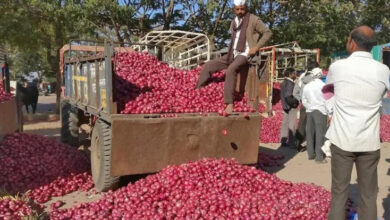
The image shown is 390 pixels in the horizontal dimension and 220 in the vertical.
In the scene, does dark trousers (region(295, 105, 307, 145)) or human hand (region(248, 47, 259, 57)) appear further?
dark trousers (region(295, 105, 307, 145))

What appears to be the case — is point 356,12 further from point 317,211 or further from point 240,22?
point 317,211

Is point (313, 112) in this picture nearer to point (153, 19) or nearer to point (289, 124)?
point (289, 124)

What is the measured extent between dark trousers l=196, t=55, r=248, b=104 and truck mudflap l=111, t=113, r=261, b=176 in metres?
0.39

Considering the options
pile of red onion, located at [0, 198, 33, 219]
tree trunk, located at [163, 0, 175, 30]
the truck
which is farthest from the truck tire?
tree trunk, located at [163, 0, 175, 30]

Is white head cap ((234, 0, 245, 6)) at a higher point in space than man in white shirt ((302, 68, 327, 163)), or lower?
higher

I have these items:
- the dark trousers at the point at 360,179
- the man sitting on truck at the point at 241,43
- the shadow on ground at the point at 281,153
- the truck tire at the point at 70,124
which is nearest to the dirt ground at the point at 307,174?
the shadow on ground at the point at 281,153

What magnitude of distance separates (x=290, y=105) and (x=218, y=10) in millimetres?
8556

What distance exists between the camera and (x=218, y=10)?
57.5 feet

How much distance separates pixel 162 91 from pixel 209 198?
202cm

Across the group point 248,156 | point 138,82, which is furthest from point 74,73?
point 248,156


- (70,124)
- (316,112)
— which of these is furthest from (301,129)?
(70,124)

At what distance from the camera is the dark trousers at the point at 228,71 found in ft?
19.0

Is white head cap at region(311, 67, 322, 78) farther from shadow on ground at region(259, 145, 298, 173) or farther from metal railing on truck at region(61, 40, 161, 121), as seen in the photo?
metal railing on truck at region(61, 40, 161, 121)

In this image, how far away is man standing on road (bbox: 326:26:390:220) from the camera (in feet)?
11.4
